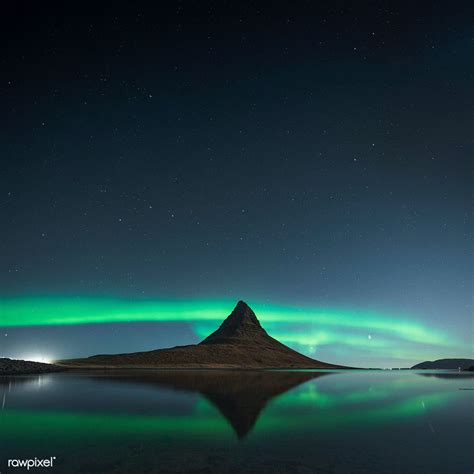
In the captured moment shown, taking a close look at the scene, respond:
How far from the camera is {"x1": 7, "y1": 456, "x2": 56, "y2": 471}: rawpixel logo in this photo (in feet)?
51.4

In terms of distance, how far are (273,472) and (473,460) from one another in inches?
320

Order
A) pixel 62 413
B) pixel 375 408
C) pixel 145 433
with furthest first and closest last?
pixel 375 408 < pixel 62 413 < pixel 145 433

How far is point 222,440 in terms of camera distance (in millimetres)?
20281

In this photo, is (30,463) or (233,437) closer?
(30,463)

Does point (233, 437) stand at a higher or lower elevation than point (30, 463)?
lower

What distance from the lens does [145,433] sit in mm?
22250

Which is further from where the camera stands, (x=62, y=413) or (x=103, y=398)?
(x=103, y=398)

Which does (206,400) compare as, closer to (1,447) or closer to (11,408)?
(11,408)

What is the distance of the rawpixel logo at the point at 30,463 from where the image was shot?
51.4 ft

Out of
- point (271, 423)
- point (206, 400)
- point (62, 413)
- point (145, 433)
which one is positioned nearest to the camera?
point (145, 433)

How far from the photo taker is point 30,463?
15.9 meters

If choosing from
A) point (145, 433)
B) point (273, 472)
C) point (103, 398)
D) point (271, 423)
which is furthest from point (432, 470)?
point (103, 398)

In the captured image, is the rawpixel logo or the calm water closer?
→ the rawpixel logo

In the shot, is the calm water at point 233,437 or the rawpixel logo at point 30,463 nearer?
the rawpixel logo at point 30,463
